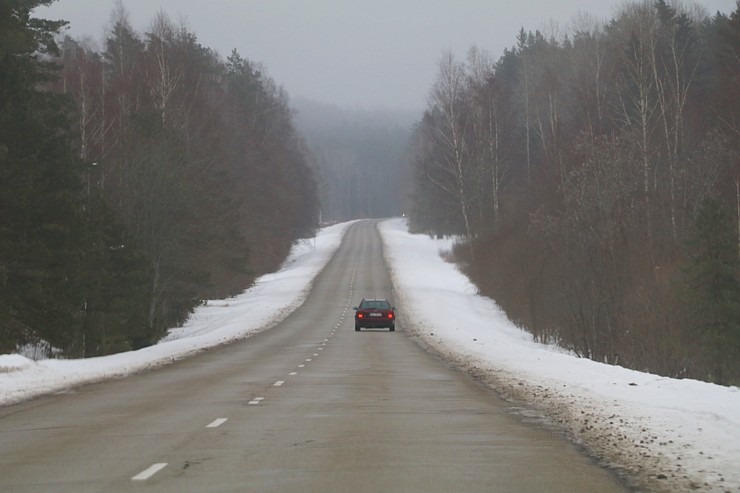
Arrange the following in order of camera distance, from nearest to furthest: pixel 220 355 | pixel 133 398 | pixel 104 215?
pixel 133 398, pixel 220 355, pixel 104 215

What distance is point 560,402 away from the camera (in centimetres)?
1647

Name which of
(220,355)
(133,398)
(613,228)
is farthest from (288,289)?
(133,398)

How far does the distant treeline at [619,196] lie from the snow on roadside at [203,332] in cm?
1520

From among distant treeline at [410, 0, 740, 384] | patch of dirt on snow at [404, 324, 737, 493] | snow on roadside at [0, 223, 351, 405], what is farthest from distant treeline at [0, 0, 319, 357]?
distant treeline at [410, 0, 740, 384]

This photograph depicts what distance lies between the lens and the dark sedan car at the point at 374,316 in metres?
49.3

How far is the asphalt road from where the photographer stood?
28.8 ft

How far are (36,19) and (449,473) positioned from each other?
46.9 meters

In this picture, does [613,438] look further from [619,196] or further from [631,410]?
[619,196]

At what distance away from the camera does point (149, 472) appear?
927 centimetres

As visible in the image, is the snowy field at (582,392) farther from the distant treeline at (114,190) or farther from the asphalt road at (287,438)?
the distant treeline at (114,190)

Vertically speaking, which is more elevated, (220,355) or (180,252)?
(180,252)

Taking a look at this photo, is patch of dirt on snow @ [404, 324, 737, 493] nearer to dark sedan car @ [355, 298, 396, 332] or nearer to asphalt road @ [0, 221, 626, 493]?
asphalt road @ [0, 221, 626, 493]

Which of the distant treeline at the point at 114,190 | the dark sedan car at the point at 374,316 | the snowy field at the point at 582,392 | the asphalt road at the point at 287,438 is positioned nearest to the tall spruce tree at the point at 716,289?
the snowy field at the point at 582,392

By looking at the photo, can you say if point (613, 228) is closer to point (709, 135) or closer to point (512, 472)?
Result: point (709, 135)
